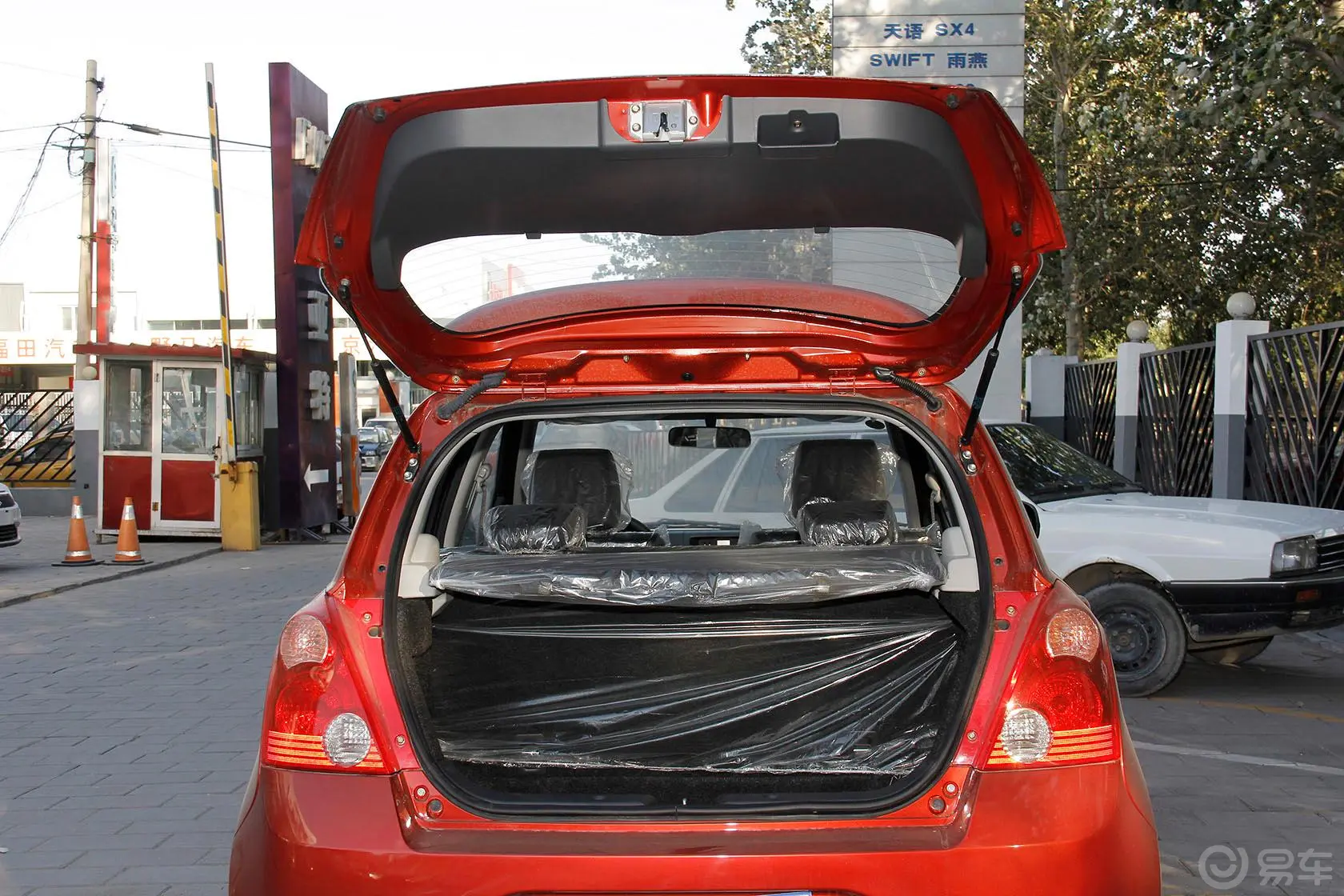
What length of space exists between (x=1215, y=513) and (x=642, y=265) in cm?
477

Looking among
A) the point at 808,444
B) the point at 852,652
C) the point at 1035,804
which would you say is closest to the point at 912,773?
the point at 1035,804

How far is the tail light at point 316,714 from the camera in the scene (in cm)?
258

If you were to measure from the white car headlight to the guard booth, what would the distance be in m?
12.2

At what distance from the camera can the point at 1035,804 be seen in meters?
2.44

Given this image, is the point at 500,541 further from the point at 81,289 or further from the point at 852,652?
the point at 81,289

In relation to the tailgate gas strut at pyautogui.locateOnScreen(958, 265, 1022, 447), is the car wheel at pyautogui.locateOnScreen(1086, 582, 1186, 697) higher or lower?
lower

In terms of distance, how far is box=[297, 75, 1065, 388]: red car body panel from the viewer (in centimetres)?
260

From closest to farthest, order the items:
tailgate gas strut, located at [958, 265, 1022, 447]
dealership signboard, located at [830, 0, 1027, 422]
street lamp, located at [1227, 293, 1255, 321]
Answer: tailgate gas strut, located at [958, 265, 1022, 447], street lamp, located at [1227, 293, 1255, 321], dealership signboard, located at [830, 0, 1027, 422]

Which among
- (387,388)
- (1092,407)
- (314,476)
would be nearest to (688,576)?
(387,388)

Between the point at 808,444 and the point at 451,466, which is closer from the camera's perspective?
the point at 451,466

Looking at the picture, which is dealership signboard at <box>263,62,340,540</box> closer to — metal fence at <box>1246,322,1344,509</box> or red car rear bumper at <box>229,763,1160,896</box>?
metal fence at <box>1246,322,1344,509</box>

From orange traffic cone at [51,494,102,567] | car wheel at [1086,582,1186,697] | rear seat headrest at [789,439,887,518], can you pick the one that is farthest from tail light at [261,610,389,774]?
orange traffic cone at [51,494,102,567]

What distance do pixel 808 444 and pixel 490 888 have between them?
242 cm

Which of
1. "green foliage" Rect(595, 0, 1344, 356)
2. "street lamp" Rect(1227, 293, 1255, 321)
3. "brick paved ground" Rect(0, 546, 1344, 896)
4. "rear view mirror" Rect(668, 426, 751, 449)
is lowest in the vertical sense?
"brick paved ground" Rect(0, 546, 1344, 896)
